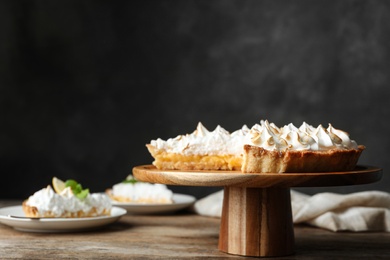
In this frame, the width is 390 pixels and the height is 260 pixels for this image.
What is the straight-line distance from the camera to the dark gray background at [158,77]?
14.9ft

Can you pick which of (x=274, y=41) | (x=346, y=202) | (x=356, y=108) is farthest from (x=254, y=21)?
(x=346, y=202)

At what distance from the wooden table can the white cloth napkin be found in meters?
0.04

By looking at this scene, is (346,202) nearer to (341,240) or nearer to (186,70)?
(341,240)

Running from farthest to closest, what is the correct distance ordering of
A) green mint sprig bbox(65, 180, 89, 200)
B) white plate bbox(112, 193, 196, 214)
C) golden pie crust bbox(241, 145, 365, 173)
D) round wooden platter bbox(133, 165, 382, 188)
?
white plate bbox(112, 193, 196, 214)
green mint sprig bbox(65, 180, 89, 200)
golden pie crust bbox(241, 145, 365, 173)
round wooden platter bbox(133, 165, 382, 188)

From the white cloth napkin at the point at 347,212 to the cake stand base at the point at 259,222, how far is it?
0.57m

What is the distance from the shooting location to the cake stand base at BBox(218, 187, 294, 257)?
2.22 meters

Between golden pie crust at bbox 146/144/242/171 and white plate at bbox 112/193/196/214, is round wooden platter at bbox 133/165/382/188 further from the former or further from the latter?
white plate at bbox 112/193/196/214

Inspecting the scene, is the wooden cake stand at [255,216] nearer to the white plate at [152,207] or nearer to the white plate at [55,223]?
the white plate at [55,223]

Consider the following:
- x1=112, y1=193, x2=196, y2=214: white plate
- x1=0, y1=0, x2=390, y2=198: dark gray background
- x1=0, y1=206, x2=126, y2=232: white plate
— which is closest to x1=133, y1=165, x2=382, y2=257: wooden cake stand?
x1=0, y1=206, x2=126, y2=232: white plate

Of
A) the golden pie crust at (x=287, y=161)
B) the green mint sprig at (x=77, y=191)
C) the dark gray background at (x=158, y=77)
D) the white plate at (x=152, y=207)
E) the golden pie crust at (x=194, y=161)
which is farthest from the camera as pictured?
the dark gray background at (x=158, y=77)

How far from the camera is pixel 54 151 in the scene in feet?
15.2

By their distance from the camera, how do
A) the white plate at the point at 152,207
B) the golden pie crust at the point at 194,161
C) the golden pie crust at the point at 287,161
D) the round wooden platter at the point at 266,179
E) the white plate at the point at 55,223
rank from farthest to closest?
the white plate at the point at 152,207, the white plate at the point at 55,223, the golden pie crust at the point at 194,161, the golden pie crust at the point at 287,161, the round wooden platter at the point at 266,179

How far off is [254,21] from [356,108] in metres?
0.84

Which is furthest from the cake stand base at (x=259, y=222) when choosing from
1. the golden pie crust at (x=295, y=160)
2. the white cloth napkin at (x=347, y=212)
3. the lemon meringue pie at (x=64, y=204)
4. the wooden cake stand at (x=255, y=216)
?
the lemon meringue pie at (x=64, y=204)
